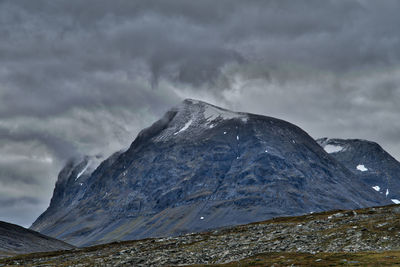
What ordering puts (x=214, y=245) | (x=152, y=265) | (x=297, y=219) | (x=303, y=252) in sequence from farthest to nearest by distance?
(x=297, y=219) → (x=214, y=245) → (x=152, y=265) → (x=303, y=252)

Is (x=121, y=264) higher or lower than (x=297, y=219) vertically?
lower

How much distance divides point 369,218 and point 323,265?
40710mm

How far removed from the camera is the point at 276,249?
82375 mm

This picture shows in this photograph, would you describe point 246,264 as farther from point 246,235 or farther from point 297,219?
point 297,219

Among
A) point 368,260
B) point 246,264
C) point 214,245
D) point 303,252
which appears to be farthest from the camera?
point 214,245

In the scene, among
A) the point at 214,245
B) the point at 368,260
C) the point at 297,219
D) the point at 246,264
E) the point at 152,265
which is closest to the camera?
the point at 368,260

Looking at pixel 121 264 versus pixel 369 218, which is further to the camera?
pixel 369 218

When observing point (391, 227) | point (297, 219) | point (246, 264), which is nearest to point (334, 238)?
point (391, 227)

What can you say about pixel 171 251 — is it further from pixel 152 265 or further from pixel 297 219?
pixel 297 219

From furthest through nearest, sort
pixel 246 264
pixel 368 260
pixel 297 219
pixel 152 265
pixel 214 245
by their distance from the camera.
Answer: pixel 297 219 < pixel 214 245 < pixel 152 265 < pixel 246 264 < pixel 368 260

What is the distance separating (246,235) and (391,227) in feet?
88.9

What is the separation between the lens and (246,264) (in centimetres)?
7244

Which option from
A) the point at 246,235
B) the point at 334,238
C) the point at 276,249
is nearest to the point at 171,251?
the point at 246,235

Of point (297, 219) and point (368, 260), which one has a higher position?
point (297, 219)
